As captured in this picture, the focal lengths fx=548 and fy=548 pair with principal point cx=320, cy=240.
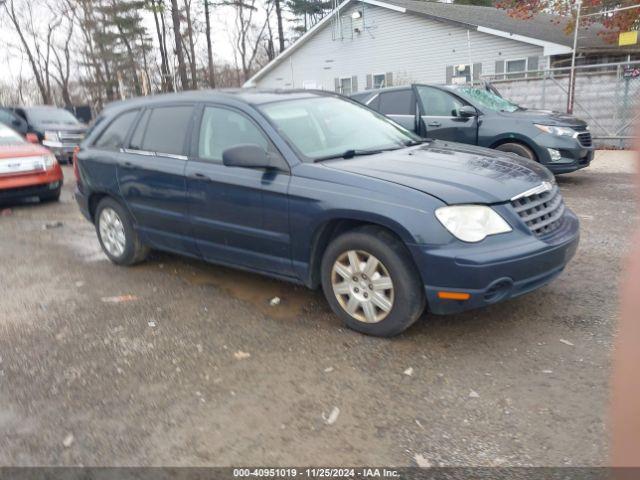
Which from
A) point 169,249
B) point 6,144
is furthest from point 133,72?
point 169,249

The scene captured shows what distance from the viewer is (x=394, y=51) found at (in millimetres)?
24125

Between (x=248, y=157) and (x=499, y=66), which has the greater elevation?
(x=499, y=66)

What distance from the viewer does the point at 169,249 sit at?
5.23 m

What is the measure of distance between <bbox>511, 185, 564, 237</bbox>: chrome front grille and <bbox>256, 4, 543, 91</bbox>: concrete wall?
60.5 feet

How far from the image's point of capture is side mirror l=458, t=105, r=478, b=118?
8.57m

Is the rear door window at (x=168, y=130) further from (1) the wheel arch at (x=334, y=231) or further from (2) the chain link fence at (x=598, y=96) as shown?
(2) the chain link fence at (x=598, y=96)

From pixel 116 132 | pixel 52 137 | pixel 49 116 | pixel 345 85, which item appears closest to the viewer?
pixel 116 132

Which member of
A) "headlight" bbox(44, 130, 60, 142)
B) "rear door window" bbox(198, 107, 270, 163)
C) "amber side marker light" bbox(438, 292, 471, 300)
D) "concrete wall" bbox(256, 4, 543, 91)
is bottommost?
"amber side marker light" bbox(438, 292, 471, 300)

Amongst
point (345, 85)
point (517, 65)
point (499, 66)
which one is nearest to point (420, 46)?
point (499, 66)

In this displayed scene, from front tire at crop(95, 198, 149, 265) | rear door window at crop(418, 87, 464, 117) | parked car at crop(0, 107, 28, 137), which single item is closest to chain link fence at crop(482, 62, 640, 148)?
rear door window at crop(418, 87, 464, 117)

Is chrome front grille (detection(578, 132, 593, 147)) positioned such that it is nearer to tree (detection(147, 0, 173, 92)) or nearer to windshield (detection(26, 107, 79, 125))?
windshield (detection(26, 107, 79, 125))

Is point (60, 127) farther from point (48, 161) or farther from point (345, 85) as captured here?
point (345, 85)

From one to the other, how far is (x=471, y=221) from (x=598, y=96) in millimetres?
12388

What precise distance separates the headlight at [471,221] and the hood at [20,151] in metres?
8.26
